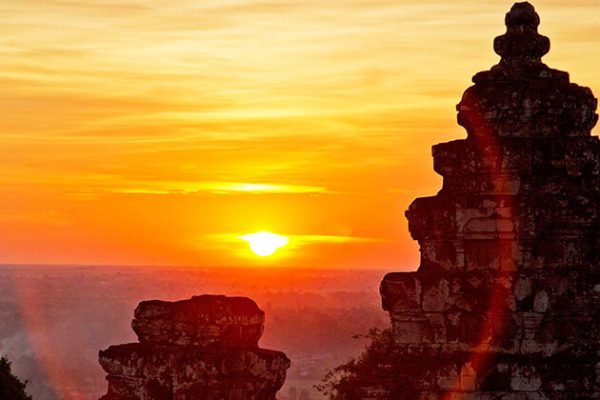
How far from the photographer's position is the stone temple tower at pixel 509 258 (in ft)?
56.0

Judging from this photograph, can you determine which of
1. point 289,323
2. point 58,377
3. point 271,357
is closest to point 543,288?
point 271,357

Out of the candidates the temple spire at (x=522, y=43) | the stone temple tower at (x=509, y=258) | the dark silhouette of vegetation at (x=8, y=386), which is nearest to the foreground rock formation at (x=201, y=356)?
the stone temple tower at (x=509, y=258)

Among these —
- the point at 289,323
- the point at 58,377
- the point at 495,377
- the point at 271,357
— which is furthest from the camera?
the point at 289,323

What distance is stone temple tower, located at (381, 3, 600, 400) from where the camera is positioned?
672 inches

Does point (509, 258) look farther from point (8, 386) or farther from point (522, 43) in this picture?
point (8, 386)

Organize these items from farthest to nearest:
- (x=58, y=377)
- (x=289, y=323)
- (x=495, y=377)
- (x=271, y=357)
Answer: (x=289, y=323) → (x=58, y=377) → (x=495, y=377) → (x=271, y=357)

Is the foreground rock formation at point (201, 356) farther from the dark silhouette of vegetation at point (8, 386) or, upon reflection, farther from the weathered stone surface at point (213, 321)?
the dark silhouette of vegetation at point (8, 386)

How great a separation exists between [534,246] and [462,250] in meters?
0.86

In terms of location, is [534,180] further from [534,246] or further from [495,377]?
[495,377]

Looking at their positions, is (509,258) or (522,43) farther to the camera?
(522,43)

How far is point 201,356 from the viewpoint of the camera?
15.6 m

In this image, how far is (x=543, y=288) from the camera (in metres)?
17.0

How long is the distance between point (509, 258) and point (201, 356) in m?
3.97

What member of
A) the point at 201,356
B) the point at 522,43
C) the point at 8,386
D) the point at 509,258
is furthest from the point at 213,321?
the point at 8,386
